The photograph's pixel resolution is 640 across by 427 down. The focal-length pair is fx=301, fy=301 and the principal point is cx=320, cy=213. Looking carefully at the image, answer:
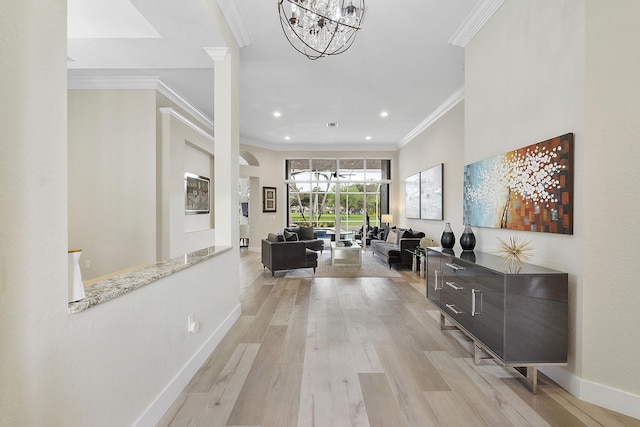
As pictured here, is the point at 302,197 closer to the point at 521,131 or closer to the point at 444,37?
the point at 444,37

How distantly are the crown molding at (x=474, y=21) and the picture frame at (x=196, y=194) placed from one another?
478 cm

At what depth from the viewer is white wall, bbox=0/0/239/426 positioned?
95cm

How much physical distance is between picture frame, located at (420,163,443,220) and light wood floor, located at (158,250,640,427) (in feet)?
10.1

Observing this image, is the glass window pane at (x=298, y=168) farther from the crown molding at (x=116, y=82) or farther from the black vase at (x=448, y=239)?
the black vase at (x=448, y=239)

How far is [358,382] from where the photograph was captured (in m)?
2.15

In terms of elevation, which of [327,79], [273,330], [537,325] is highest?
[327,79]

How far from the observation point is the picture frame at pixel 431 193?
6.05 metres

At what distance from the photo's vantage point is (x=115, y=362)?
1.45m

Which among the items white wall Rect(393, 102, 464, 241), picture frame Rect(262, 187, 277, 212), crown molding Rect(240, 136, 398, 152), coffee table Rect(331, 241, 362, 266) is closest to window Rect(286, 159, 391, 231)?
crown molding Rect(240, 136, 398, 152)

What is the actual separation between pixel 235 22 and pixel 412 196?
19.3 feet

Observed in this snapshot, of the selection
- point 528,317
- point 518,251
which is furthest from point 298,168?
point 528,317

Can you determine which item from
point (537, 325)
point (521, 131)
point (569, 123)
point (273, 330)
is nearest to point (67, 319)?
point (273, 330)

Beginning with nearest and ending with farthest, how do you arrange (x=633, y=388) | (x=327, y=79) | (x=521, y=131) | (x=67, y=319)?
1. (x=67, y=319)
2. (x=633, y=388)
3. (x=521, y=131)
4. (x=327, y=79)

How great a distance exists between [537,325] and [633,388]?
0.57 metres
